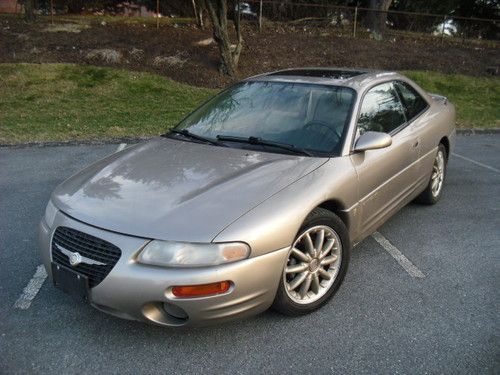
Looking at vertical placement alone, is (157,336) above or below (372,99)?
below

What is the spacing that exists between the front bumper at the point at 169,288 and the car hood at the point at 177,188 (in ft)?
0.45

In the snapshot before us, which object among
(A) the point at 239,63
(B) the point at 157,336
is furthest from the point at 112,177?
(A) the point at 239,63

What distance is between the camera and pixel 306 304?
301 centimetres

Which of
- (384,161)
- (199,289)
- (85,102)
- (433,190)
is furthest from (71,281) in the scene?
(85,102)

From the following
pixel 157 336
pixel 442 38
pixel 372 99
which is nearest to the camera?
pixel 157 336

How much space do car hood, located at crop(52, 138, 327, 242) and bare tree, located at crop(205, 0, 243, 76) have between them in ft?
26.5

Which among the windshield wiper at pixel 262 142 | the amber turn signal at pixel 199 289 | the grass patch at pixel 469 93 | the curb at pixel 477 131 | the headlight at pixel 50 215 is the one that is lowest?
the curb at pixel 477 131

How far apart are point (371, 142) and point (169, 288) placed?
1.74m

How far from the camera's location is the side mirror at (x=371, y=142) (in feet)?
11.1

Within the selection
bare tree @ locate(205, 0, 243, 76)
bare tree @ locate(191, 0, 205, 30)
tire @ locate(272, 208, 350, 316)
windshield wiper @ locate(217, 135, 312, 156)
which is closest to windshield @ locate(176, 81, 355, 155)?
windshield wiper @ locate(217, 135, 312, 156)

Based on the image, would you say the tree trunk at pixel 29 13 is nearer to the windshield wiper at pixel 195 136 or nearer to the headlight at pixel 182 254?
the windshield wiper at pixel 195 136

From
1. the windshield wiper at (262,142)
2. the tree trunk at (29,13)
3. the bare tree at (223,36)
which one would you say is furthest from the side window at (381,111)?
the tree trunk at (29,13)

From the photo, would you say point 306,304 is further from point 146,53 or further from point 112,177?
point 146,53

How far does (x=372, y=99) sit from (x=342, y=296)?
1.64 metres
